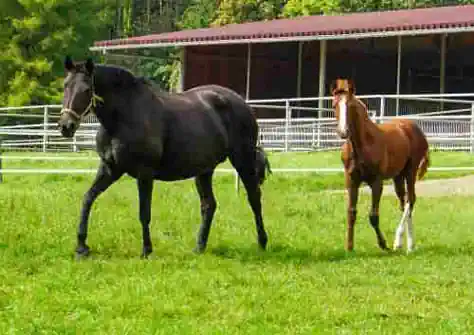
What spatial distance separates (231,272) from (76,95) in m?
2.16

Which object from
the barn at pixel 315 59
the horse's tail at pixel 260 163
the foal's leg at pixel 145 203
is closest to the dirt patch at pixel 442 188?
the horse's tail at pixel 260 163

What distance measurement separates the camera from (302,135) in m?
24.4

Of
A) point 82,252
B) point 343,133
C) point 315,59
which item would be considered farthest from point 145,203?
point 315,59

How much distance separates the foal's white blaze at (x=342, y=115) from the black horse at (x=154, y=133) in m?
1.11

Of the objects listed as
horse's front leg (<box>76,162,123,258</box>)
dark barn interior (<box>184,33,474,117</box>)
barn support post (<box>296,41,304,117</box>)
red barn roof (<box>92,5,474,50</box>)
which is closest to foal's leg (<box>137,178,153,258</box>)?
horse's front leg (<box>76,162,123,258</box>)

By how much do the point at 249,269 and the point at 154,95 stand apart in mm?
2183

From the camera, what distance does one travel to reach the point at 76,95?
930cm

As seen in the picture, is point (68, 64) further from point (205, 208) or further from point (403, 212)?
point (403, 212)

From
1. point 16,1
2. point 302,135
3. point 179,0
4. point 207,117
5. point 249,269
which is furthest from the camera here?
point 179,0

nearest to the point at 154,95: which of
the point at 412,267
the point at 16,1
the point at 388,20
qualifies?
the point at 412,267

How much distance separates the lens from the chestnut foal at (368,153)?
10.2m

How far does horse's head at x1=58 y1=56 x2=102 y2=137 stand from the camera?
9.20 meters

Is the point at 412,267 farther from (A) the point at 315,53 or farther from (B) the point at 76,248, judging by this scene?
(A) the point at 315,53

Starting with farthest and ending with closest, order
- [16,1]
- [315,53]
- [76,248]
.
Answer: [16,1]
[315,53]
[76,248]
